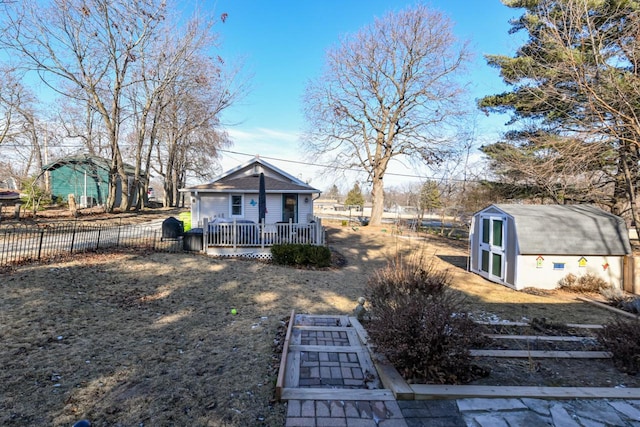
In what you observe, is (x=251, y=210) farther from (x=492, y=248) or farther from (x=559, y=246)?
(x=559, y=246)

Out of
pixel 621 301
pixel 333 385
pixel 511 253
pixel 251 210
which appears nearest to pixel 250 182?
pixel 251 210

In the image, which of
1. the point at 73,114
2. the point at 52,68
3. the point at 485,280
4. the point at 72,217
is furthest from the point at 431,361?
the point at 73,114

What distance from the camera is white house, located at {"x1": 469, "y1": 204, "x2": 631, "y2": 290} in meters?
9.50

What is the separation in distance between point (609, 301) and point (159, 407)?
33.9 feet

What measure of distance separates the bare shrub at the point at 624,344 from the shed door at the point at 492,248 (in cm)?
666

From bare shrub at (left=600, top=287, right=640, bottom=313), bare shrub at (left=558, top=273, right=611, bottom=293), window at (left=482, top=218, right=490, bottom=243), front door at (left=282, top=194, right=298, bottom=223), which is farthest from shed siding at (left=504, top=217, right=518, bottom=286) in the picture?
front door at (left=282, top=194, right=298, bottom=223)

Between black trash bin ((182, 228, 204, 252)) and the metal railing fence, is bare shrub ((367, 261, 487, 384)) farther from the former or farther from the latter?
black trash bin ((182, 228, 204, 252))

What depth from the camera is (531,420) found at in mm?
2584

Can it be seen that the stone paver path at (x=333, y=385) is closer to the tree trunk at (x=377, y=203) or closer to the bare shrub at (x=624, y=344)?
the bare shrub at (x=624, y=344)

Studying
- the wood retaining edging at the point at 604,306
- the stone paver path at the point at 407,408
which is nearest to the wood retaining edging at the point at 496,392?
the stone paver path at the point at 407,408

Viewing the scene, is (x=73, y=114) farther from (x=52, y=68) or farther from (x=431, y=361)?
(x=431, y=361)

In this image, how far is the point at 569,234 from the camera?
964 cm

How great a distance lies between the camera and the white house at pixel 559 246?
9500mm

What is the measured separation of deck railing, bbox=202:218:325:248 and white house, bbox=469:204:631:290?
6.34 meters
